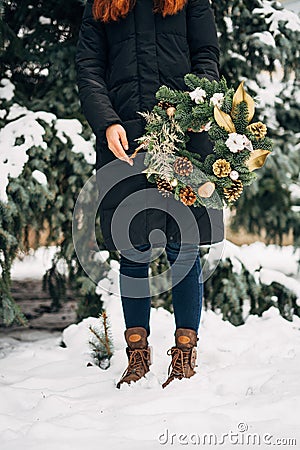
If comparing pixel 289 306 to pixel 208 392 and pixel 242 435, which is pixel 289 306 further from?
pixel 242 435

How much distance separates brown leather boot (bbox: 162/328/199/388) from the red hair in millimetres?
1203

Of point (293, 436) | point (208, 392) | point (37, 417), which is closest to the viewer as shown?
point (293, 436)

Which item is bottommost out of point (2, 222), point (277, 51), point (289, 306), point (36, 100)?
point (289, 306)

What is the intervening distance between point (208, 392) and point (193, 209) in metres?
0.67

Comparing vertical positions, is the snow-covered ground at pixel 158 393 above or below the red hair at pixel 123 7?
below

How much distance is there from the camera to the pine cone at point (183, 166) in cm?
228

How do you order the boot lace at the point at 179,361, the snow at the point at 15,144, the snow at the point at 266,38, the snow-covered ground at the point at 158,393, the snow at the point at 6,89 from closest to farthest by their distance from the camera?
1. the snow-covered ground at the point at 158,393
2. the boot lace at the point at 179,361
3. the snow at the point at 15,144
4. the snow at the point at 6,89
5. the snow at the point at 266,38

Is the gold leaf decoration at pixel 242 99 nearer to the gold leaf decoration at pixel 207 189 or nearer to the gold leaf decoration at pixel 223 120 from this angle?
the gold leaf decoration at pixel 223 120

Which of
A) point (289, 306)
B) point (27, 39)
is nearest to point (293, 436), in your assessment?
point (289, 306)

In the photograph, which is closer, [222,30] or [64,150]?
[64,150]

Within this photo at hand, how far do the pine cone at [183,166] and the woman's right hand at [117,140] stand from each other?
0.58ft

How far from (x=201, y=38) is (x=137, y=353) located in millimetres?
1238

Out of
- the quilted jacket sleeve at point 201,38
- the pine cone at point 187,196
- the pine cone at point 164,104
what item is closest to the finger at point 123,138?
the pine cone at point 164,104

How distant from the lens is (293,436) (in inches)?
72.1
